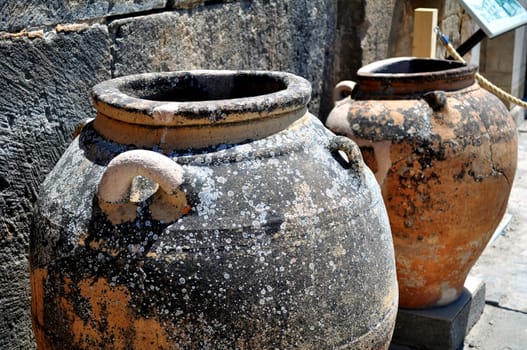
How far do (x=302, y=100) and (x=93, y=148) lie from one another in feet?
1.79

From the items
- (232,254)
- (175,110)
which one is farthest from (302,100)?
(232,254)

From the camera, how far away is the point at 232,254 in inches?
62.9

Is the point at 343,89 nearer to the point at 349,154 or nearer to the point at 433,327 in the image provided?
the point at 433,327

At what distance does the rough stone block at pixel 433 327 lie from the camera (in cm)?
324

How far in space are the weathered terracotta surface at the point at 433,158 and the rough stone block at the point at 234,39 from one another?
69cm

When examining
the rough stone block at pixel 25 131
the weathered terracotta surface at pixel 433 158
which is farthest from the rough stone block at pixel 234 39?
the weathered terracotta surface at pixel 433 158

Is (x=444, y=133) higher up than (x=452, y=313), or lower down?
higher up

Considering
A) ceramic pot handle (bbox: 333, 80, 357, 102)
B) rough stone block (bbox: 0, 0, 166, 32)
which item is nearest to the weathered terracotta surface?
ceramic pot handle (bbox: 333, 80, 357, 102)

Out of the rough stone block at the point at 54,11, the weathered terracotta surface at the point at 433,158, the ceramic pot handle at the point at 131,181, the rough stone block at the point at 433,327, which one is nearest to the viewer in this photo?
the ceramic pot handle at the point at 131,181

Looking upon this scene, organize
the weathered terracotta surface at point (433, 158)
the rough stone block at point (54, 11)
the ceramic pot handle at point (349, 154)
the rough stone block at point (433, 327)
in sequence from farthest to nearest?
the rough stone block at point (433, 327) < the weathered terracotta surface at point (433, 158) < the rough stone block at point (54, 11) < the ceramic pot handle at point (349, 154)

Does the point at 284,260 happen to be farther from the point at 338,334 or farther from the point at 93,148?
the point at 93,148

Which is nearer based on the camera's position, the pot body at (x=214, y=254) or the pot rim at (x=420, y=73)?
the pot body at (x=214, y=254)

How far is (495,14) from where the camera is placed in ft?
15.5

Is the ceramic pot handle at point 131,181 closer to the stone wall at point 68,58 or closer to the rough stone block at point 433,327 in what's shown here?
the stone wall at point 68,58
